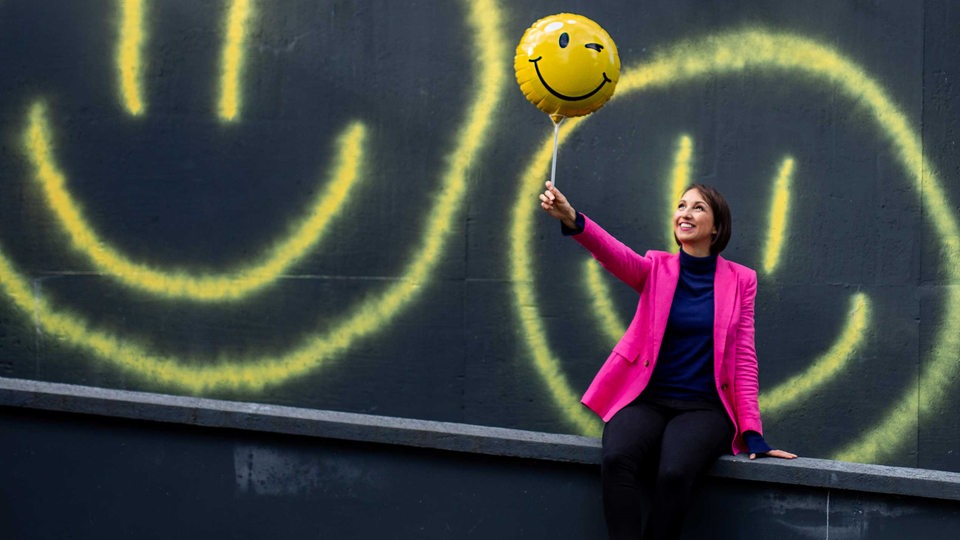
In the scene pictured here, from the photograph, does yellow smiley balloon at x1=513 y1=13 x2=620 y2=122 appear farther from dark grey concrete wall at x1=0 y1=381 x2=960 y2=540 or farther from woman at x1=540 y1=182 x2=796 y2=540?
dark grey concrete wall at x1=0 y1=381 x2=960 y2=540

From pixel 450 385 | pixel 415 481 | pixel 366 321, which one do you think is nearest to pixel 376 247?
pixel 366 321

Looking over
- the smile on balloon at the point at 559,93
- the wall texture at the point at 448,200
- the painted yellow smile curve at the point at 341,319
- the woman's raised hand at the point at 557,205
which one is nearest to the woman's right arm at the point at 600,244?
the woman's raised hand at the point at 557,205

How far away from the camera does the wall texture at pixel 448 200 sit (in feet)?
16.5

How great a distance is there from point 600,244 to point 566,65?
55 centimetres

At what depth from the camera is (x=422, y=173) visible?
203 inches

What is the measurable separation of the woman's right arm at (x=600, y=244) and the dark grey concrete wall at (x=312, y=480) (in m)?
0.54

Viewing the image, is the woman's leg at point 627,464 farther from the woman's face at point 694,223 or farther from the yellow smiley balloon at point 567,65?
the yellow smiley balloon at point 567,65

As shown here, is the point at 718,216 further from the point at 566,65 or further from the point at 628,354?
the point at 566,65

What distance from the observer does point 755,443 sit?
11.8 ft

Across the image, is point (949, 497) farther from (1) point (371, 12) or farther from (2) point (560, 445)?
(1) point (371, 12)

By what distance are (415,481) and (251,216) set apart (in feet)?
6.32

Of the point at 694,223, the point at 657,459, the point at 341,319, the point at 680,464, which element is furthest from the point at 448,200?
the point at 680,464

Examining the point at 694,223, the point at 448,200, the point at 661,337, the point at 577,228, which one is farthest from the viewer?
the point at 448,200

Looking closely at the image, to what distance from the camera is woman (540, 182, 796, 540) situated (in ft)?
11.4
